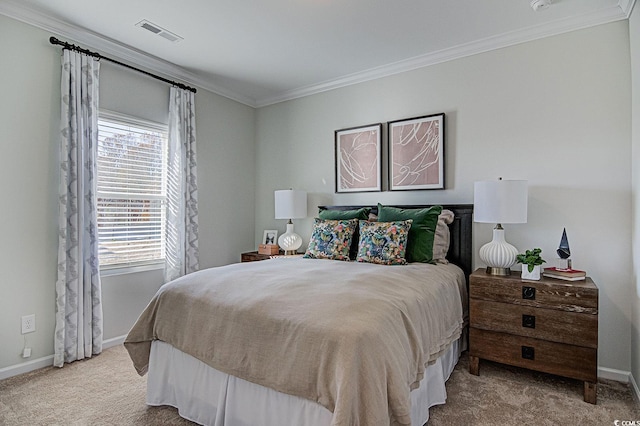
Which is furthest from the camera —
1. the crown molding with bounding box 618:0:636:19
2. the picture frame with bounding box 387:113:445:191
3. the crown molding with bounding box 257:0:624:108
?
the picture frame with bounding box 387:113:445:191

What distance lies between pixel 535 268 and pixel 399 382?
1.57 meters

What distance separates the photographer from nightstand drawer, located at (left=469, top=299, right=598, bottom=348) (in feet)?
7.16

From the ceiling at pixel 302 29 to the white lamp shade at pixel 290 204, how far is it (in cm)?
131

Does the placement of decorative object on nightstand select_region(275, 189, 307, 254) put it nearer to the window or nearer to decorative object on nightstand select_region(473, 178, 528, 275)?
the window

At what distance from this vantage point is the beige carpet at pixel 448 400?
79.2 inches

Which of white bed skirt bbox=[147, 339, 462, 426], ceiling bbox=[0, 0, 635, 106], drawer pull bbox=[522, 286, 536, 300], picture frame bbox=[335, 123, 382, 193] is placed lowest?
white bed skirt bbox=[147, 339, 462, 426]

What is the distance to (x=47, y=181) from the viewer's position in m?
2.75

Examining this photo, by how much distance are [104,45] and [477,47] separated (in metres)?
3.28

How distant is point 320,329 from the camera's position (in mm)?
1491

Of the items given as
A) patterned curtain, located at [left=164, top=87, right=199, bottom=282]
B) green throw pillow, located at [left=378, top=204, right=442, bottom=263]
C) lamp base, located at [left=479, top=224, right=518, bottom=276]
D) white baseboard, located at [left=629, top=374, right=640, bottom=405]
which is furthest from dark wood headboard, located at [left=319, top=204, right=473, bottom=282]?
patterned curtain, located at [left=164, top=87, right=199, bottom=282]

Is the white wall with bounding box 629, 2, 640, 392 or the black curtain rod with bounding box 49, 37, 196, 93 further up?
the black curtain rod with bounding box 49, 37, 196, 93

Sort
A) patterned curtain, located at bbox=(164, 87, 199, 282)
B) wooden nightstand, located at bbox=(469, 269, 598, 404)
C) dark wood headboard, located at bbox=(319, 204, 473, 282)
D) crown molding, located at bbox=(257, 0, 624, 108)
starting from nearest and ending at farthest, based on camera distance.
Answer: wooden nightstand, located at bbox=(469, 269, 598, 404), crown molding, located at bbox=(257, 0, 624, 108), dark wood headboard, located at bbox=(319, 204, 473, 282), patterned curtain, located at bbox=(164, 87, 199, 282)

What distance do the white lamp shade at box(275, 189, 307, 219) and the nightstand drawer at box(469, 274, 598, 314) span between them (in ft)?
6.69

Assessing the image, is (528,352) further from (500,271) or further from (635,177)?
(635,177)
